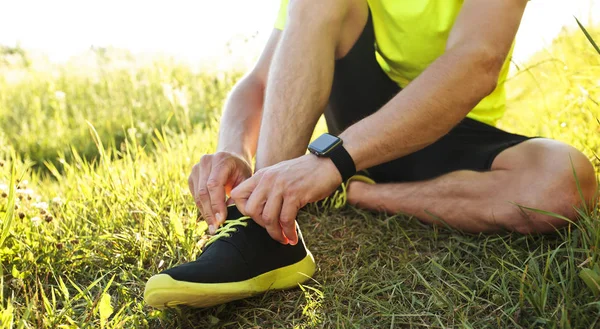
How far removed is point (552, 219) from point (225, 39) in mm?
2099

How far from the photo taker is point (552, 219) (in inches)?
71.7

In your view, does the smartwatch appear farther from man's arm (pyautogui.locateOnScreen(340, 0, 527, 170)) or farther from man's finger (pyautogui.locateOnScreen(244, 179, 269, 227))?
man's finger (pyautogui.locateOnScreen(244, 179, 269, 227))

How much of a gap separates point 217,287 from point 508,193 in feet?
3.40

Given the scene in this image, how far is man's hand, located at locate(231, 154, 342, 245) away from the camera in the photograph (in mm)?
1464

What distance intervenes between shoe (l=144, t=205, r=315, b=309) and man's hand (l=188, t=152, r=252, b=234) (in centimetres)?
4

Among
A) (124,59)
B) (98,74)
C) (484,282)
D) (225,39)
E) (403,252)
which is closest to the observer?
(484,282)

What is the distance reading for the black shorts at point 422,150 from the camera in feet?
6.79

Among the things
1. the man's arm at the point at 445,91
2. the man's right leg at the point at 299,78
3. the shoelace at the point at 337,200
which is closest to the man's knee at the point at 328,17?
the man's right leg at the point at 299,78

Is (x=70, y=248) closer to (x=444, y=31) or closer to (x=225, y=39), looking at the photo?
(x=444, y=31)

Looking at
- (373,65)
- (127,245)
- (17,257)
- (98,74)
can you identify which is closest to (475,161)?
(373,65)

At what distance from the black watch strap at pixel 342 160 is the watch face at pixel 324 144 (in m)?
0.01

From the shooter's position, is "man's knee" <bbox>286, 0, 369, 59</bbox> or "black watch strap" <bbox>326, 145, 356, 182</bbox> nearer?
"black watch strap" <bbox>326, 145, 356, 182</bbox>

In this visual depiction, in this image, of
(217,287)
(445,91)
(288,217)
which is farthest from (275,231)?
(445,91)

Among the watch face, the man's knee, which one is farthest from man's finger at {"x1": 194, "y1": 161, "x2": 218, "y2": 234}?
the man's knee
